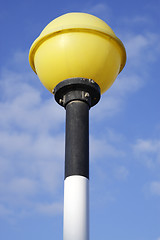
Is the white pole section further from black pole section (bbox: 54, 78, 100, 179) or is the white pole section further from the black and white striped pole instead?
black pole section (bbox: 54, 78, 100, 179)

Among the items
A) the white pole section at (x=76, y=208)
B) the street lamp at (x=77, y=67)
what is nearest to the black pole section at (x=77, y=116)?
the street lamp at (x=77, y=67)

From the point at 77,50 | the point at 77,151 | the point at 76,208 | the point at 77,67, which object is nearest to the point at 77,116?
the point at 77,151

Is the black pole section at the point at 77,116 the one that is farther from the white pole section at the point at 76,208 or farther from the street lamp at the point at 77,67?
the white pole section at the point at 76,208

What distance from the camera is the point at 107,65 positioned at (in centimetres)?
582

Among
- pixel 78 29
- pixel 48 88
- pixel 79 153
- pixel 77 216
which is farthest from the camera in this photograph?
pixel 48 88

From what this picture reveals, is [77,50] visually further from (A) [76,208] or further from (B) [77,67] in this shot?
(A) [76,208]

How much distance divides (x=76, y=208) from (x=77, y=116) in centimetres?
119

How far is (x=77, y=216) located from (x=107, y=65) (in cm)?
205

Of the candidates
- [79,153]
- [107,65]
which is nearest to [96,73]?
[107,65]

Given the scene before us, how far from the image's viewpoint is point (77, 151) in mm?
5316

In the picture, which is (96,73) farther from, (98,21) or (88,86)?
(98,21)

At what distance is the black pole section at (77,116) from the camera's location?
5270mm

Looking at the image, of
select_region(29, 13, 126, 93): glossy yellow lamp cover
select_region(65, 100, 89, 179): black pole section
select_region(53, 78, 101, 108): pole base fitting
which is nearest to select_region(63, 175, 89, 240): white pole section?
select_region(65, 100, 89, 179): black pole section

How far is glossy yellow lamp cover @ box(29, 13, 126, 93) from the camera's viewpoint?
5.63m
